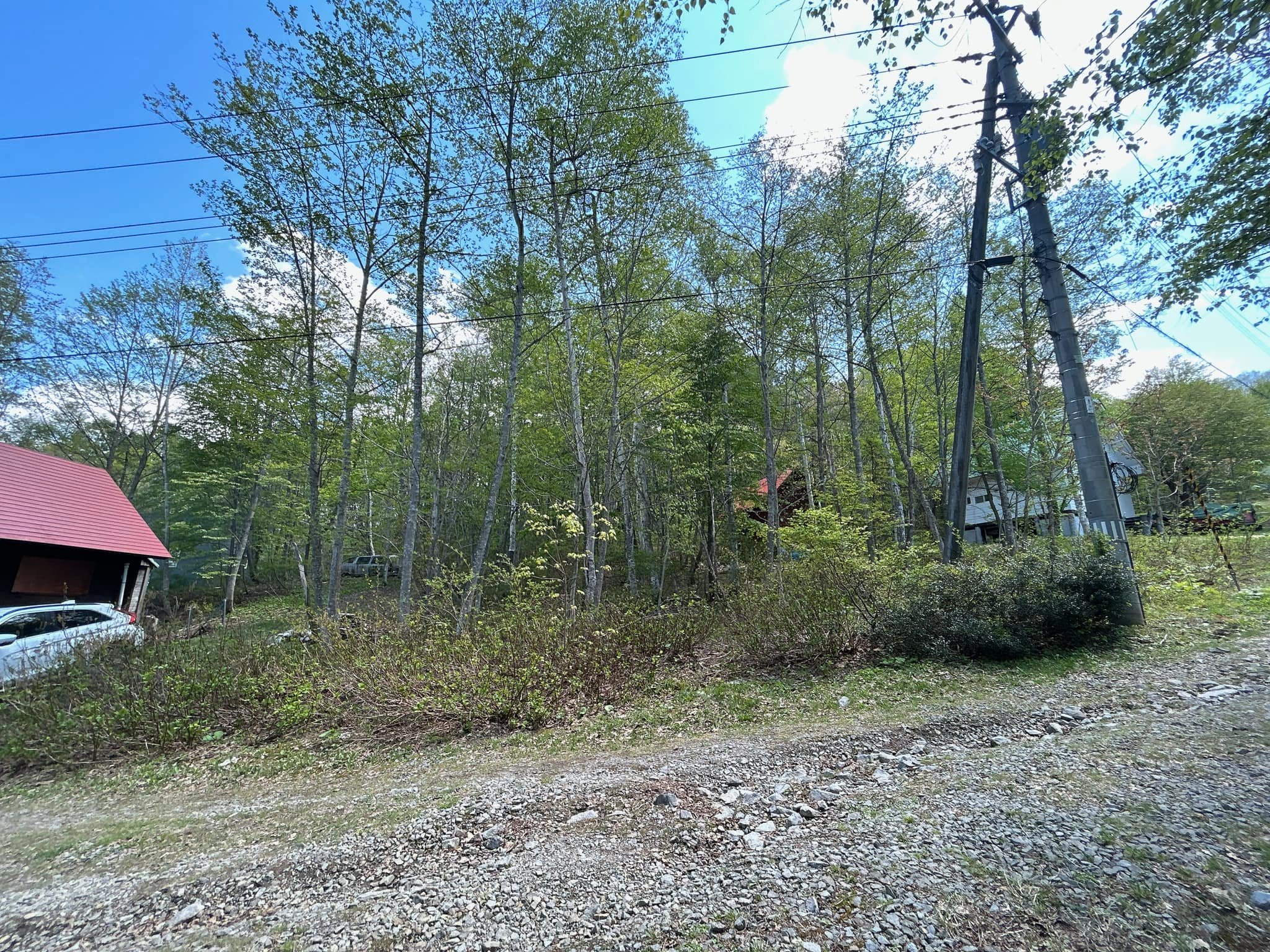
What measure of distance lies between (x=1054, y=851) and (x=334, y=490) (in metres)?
17.6

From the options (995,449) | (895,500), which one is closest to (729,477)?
(895,500)

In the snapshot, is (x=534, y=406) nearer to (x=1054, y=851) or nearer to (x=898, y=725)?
(x=898, y=725)

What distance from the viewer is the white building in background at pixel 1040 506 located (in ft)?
35.7

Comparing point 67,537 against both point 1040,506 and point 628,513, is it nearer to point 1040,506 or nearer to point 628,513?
point 628,513

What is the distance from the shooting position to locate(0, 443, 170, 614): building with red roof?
38.8 feet

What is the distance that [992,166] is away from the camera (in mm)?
6391

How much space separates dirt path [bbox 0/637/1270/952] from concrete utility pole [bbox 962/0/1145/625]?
2040 millimetres

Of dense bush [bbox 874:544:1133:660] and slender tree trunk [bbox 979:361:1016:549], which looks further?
slender tree trunk [bbox 979:361:1016:549]

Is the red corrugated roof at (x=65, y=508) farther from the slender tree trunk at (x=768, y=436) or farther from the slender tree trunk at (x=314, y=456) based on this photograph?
the slender tree trunk at (x=768, y=436)

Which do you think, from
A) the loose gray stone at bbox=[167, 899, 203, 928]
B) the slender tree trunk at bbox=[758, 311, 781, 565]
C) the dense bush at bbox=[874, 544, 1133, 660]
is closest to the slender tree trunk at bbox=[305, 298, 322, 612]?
the loose gray stone at bbox=[167, 899, 203, 928]

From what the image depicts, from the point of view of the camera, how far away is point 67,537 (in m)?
12.1

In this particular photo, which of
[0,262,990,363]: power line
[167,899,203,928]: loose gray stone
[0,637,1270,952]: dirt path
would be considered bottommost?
[167,899,203,928]: loose gray stone

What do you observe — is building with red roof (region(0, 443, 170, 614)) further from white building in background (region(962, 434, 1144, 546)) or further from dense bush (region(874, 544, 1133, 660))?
white building in background (region(962, 434, 1144, 546))

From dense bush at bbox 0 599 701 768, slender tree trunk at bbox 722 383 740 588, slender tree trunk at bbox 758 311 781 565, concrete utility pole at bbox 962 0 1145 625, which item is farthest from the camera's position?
slender tree trunk at bbox 722 383 740 588
